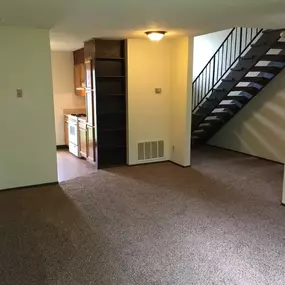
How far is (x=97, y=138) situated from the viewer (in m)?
6.00

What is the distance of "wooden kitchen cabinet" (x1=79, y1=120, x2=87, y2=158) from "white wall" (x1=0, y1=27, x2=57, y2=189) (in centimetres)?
160

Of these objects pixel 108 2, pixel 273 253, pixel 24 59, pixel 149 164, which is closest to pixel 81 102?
pixel 149 164

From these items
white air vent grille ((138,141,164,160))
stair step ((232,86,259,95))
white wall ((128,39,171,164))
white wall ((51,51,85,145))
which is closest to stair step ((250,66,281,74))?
stair step ((232,86,259,95))

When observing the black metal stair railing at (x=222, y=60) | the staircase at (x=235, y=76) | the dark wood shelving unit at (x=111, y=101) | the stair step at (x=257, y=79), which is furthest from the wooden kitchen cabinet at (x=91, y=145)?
the stair step at (x=257, y=79)

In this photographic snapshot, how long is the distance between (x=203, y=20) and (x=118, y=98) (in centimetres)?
249

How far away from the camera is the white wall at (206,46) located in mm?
7797

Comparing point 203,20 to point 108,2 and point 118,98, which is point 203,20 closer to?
point 108,2

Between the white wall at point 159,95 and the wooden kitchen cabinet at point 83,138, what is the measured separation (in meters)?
1.01

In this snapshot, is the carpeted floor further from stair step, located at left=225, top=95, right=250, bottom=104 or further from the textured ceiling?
the textured ceiling

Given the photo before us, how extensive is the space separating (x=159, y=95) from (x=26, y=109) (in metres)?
2.57

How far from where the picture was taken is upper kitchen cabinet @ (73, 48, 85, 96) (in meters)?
7.20

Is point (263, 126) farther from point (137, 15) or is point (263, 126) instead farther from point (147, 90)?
point (137, 15)

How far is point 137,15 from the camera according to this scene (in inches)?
144

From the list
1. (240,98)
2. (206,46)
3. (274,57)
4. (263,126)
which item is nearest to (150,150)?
(240,98)
